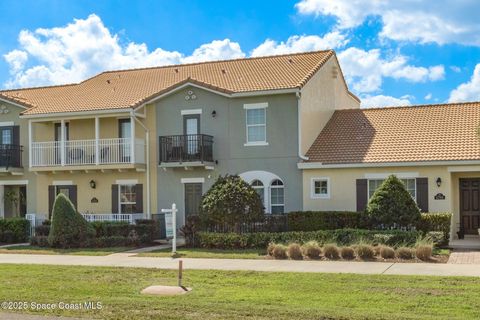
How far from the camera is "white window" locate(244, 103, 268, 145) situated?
25.0 metres

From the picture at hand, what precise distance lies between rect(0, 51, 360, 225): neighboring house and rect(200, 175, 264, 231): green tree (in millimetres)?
2632

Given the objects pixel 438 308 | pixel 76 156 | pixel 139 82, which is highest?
pixel 139 82

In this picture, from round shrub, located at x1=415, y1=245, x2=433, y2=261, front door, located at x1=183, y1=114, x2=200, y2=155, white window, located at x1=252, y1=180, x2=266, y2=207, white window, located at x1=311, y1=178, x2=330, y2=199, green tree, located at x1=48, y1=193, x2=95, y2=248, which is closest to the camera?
round shrub, located at x1=415, y1=245, x2=433, y2=261

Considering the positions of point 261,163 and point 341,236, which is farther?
point 261,163

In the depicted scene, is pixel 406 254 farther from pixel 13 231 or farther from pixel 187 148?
pixel 13 231

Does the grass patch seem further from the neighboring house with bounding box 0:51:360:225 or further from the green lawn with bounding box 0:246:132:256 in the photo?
the neighboring house with bounding box 0:51:360:225

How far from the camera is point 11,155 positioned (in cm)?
2872

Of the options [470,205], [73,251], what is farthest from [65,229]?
[470,205]

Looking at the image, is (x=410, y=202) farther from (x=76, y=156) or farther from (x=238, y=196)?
(x=76, y=156)

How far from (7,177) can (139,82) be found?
7479 mm

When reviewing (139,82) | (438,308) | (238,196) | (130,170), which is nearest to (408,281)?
(438,308)

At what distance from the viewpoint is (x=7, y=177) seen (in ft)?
96.1

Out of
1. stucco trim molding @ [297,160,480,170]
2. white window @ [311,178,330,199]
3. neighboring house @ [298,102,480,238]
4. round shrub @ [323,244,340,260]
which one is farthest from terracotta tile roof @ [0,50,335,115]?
round shrub @ [323,244,340,260]

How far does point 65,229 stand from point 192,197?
219 inches
